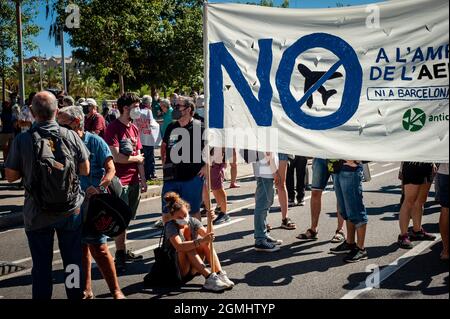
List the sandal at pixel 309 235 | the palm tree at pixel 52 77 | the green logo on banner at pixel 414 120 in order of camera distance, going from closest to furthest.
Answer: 1. the green logo on banner at pixel 414 120
2. the sandal at pixel 309 235
3. the palm tree at pixel 52 77

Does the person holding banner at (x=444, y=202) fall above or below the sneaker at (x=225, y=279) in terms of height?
above

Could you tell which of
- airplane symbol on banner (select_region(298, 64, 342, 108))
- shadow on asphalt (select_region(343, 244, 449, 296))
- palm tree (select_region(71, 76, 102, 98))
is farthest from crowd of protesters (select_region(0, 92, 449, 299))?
palm tree (select_region(71, 76, 102, 98))

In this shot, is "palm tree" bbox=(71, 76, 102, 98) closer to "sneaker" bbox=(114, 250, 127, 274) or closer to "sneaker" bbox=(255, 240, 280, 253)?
"sneaker" bbox=(255, 240, 280, 253)

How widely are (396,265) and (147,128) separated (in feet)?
24.6

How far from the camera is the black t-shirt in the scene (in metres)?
5.69

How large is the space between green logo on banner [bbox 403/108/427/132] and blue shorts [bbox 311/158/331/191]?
8.27 feet

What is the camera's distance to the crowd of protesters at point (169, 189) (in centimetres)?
407

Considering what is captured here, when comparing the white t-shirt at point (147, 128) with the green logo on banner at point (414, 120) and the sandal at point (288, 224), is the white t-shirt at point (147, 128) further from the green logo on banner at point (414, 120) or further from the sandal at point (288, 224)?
the green logo on banner at point (414, 120)

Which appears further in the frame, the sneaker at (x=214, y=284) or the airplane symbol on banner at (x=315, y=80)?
the sneaker at (x=214, y=284)

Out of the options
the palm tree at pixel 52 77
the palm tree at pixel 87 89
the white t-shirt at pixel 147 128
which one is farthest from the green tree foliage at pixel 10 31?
the palm tree at pixel 52 77

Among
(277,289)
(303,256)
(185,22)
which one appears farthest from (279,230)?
(185,22)

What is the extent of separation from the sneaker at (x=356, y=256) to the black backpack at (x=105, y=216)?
8.50 feet

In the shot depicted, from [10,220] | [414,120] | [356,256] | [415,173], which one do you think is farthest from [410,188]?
[10,220]
